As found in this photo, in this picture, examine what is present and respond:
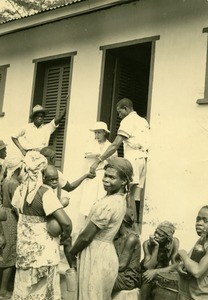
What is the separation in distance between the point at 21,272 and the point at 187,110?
11.5ft

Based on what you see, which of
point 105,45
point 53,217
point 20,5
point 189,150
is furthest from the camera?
point 20,5

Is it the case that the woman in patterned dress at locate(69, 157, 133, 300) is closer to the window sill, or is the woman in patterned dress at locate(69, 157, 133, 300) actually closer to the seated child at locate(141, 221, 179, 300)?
the seated child at locate(141, 221, 179, 300)

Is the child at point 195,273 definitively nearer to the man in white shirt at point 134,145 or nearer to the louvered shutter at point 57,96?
the man in white shirt at point 134,145

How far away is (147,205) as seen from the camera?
669 cm

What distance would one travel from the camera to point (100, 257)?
3.51m

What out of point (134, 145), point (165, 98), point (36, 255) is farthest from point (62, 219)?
point (165, 98)

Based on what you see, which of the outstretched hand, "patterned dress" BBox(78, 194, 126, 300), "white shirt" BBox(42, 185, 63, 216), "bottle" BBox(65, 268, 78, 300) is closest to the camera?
"patterned dress" BBox(78, 194, 126, 300)

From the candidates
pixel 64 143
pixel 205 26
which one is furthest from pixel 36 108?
pixel 205 26

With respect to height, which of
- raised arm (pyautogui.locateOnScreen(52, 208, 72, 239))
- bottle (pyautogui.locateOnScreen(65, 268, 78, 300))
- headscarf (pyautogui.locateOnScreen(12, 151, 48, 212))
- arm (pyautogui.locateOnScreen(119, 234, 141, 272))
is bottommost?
bottle (pyautogui.locateOnScreen(65, 268, 78, 300))

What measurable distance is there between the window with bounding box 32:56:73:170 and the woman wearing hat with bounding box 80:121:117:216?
118cm

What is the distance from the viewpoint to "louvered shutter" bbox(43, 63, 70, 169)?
8445 millimetres

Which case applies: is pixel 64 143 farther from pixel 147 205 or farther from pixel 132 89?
pixel 147 205

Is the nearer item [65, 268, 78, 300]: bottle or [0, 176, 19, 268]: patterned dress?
[65, 268, 78, 300]: bottle

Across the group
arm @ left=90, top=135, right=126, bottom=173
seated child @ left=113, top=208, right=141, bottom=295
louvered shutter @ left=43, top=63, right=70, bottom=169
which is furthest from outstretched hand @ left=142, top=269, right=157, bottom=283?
louvered shutter @ left=43, top=63, right=70, bottom=169
